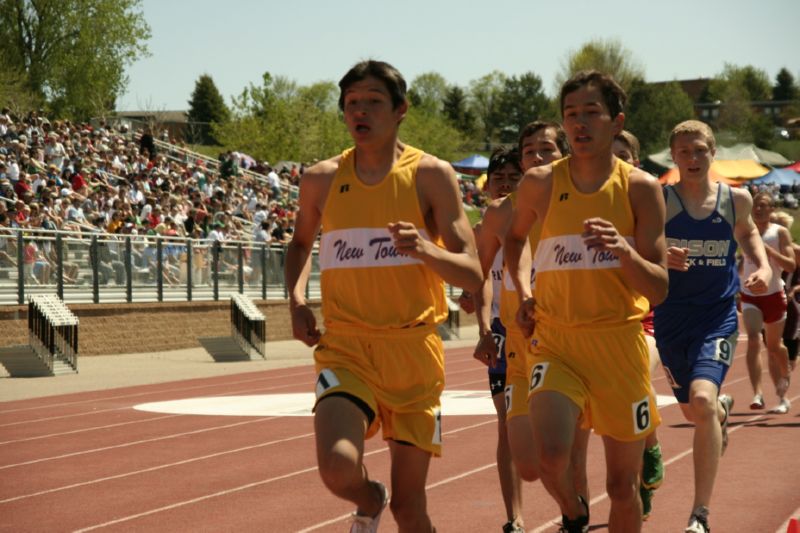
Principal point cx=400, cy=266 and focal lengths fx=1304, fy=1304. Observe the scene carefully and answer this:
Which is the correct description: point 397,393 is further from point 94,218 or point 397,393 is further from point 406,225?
point 94,218

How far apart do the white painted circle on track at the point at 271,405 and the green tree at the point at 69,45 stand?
56.9 m

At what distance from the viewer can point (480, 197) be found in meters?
68.6

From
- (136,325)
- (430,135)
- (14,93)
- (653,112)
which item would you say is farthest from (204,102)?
(136,325)

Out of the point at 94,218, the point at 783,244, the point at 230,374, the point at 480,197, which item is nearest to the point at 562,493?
the point at 783,244

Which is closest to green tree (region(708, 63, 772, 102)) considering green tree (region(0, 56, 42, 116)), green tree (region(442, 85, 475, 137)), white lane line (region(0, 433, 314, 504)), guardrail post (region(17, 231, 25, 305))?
green tree (region(442, 85, 475, 137))

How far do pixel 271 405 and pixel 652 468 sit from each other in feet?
28.7

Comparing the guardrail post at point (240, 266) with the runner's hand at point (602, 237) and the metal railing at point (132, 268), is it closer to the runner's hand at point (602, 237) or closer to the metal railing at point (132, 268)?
the metal railing at point (132, 268)

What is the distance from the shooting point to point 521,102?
144375mm

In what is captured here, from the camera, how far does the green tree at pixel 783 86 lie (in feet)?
568

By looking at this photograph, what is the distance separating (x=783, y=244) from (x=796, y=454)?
3.26 m

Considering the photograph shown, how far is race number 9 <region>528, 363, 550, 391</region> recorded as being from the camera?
5.52 m

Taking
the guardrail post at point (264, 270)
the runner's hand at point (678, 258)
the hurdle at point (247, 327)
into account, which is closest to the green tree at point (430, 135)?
the guardrail post at point (264, 270)

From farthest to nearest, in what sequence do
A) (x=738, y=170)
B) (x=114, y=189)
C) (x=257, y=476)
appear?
(x=738, y=170) → (x=114, y=189) → (x=257, y=476)

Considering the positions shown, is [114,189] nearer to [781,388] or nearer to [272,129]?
[781,388]
